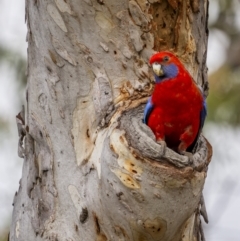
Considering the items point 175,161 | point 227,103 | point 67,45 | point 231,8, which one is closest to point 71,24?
point 67,45

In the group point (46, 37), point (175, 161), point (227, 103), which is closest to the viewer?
point (175, 161)

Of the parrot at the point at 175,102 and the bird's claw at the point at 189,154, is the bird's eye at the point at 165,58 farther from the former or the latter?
the bird's claw at the point at 189,154

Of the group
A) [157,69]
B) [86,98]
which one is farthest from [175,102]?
[86,98]

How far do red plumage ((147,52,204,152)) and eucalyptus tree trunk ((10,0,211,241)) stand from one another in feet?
0.30

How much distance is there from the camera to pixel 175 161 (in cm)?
249

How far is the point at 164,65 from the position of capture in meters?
2.86

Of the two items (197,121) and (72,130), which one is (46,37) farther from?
(197,121)

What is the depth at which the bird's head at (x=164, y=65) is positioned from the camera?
2852mm

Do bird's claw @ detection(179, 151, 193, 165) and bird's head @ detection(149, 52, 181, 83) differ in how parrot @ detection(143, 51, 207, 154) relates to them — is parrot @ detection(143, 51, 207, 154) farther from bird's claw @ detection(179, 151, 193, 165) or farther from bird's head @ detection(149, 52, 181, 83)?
bird's claw @ detection(179, 151, 193, 165)

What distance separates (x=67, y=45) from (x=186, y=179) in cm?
79

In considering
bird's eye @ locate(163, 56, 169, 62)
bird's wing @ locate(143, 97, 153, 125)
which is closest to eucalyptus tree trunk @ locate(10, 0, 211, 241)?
bird's wing @ locate(143, 97, 153, 125)

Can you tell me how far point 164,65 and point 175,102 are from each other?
0.18 metres

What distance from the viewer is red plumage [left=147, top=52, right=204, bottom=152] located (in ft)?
9.50

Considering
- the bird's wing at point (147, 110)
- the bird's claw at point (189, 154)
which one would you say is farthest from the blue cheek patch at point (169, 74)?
the bird's claw at point (189, 154)
